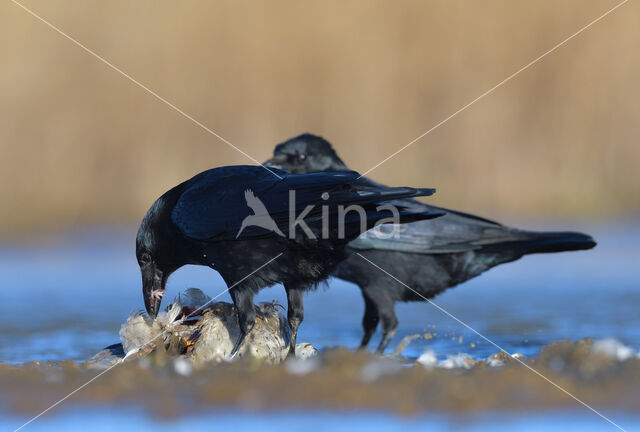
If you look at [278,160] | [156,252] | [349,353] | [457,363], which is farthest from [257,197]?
[278,160]

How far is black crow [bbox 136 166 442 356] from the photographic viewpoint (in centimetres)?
A: 497

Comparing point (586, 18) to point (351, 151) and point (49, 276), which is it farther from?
point (49, 276)

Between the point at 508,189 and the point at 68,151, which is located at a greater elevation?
the point at 68,151

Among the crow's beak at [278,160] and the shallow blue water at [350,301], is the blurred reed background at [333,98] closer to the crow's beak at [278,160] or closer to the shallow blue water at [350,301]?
the shallow blue water at [350,301]

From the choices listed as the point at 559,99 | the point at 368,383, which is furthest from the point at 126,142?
the point at 368,383

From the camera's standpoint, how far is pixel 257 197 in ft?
17.4

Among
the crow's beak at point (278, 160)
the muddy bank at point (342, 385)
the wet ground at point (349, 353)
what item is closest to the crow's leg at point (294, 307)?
the wet ground at point (349, 353)

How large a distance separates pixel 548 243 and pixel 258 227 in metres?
2.12

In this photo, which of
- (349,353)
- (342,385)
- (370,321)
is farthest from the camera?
(370,321)

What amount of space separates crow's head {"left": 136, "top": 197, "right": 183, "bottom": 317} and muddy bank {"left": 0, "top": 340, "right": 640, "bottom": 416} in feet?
3.03

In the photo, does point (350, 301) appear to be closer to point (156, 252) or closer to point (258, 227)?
point (156, 252)

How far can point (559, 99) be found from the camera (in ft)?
38.8

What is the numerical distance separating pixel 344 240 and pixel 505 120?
7.13 meters

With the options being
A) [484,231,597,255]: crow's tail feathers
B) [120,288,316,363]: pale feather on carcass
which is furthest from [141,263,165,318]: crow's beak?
[484,231,597,255]: crow's tail feathers
